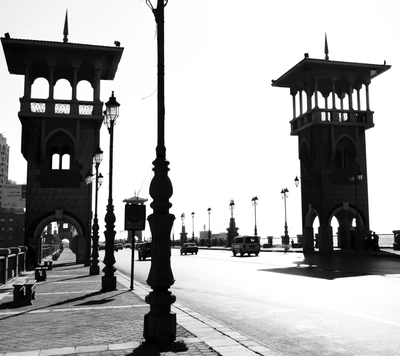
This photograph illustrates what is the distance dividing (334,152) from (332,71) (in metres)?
7.63

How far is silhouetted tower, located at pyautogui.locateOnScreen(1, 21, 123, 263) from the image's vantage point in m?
37.8

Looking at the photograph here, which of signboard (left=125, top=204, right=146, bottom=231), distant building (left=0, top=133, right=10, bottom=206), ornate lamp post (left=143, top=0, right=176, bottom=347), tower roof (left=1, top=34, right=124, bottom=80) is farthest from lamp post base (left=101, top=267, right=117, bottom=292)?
distant building (left=0, top=133, right=10, bottom=206)

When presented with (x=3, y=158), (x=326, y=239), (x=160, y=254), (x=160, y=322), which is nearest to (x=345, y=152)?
(x=326, y=239)

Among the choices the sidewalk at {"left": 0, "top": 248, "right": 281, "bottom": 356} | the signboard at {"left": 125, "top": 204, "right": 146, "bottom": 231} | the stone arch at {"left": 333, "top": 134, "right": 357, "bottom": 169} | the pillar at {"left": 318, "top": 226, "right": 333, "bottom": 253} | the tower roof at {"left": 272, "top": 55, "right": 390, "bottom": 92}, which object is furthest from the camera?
the stone arch at {"left": 333, "top": 134, "right": 357, "bottom": 169}

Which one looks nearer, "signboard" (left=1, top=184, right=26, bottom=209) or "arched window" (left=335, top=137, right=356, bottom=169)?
"arched window" (left=335, top=137, right=356, bottom=169)

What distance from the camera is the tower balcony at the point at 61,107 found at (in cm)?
3856

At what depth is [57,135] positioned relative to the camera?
3928 centimetres

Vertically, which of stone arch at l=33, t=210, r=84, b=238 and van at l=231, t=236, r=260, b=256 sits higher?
stone arch at l=33, t=210, r=84, b=238

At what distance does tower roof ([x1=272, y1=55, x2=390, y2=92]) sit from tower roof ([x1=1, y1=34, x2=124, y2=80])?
17.5 m

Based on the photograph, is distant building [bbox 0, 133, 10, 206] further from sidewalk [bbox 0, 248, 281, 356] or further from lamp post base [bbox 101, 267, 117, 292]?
sidewalk [bbox 0, 248, 281, 356]

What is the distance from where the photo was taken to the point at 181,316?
33.9 feet

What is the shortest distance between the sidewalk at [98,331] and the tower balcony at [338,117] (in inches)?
1423

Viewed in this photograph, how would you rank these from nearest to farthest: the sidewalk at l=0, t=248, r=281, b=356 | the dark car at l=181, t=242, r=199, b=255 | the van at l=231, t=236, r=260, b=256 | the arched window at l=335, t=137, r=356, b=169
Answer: the sidewalk at l=0, t=248, r=281, b=356, the van at l=231, t=236, r=260, b=256, the arched window at l=335, t=137, r=356, b=169, the dark car at l=181, t=242, r=199, b=255

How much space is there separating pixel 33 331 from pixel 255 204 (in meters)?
59.4
